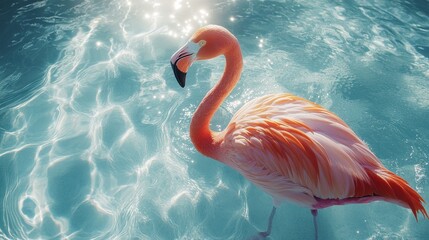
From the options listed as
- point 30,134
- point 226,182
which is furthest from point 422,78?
point 30,134

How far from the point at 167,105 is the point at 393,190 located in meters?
1.98

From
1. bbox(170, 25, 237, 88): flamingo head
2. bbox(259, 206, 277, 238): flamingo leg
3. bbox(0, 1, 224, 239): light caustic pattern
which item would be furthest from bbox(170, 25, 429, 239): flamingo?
bbox(0, 1, 224, 239): light caustic pattern

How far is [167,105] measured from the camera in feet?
11.1

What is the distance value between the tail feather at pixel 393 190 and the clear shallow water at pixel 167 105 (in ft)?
2.13

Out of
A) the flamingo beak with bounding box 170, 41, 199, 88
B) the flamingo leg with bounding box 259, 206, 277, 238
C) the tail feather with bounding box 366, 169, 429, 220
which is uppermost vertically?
the flamingo beak with bounding box 170, 41, 199, 88

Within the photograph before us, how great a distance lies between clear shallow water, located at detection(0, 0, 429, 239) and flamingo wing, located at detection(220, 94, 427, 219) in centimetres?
61

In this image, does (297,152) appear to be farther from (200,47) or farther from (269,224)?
(200,47)

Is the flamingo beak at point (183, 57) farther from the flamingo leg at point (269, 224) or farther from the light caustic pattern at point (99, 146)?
the flamingo leg at point (269, 224)

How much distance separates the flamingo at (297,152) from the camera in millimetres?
2125

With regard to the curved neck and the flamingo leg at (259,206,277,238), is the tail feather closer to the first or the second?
the flamingo leg at (259,206,277,238)

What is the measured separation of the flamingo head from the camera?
2.26m

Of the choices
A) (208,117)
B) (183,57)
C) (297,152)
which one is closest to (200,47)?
(183,57)

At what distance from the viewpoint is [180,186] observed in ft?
9.52

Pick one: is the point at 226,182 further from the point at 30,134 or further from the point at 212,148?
the point at 30,134
